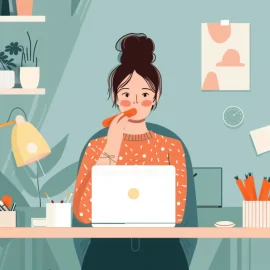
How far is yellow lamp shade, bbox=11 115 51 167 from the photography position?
15.4 feet

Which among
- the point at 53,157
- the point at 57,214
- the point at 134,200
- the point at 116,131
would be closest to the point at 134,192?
the point at 134,200

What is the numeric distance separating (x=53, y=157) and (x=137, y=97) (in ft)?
1.91

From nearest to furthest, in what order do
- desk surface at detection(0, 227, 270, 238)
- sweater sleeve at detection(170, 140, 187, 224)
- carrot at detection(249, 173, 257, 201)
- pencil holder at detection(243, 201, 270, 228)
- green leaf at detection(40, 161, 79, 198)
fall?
desk surface at detection(0, 227, 270, 238) < pencil holder at detection(243, 201, 270, 228) < carrot at detection(249, 173, 257, 201) < sweater sleeve at detection(170, 140, 187, 224) < green leaf at detection(40, 161, 79, 198)

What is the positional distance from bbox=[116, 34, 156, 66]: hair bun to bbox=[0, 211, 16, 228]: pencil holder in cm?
104

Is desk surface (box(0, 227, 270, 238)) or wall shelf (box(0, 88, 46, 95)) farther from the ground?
wall shelf (box(0, 88, 46, 95))

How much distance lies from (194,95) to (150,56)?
0.33 m

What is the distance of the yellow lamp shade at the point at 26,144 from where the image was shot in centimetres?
469

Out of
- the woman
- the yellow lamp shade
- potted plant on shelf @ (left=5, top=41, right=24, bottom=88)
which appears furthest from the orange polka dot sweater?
potted plant on shelf @ (left=5, top=41, right=24, bottom=88)

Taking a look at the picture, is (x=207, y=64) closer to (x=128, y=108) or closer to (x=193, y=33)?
(x=193, y=33)

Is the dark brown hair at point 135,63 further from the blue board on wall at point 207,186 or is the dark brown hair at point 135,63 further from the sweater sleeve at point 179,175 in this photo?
the blue board on wall at point 207,186

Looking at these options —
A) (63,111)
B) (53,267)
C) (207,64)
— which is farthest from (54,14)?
(53,267)

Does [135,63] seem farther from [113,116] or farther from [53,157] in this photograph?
[53,157]

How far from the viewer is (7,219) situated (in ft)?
14.7

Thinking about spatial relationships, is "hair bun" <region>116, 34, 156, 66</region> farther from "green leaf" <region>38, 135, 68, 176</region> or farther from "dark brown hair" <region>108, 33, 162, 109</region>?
"green leaf" <region>38, 135, 68, 176</region>
